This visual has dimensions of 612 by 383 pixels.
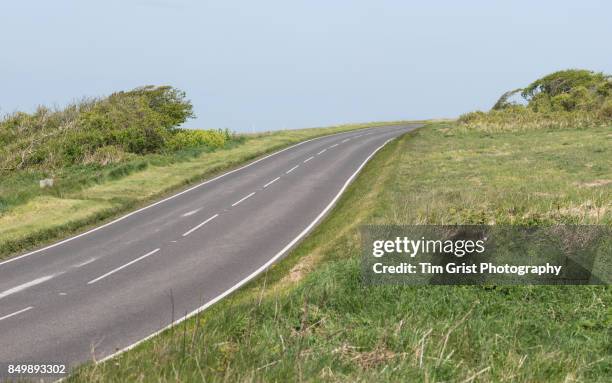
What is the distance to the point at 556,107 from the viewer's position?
56406mm

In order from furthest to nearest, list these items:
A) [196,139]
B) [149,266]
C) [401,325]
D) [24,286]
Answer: [196,139]
[149,266]
[24,286]
[401,325]

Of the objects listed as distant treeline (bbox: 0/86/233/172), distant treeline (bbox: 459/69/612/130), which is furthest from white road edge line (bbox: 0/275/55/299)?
distant treeline (bbox: 459/69/612/130)

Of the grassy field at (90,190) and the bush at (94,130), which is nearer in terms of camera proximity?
the grassy field at (90,190)

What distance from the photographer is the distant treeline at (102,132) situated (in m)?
36.5

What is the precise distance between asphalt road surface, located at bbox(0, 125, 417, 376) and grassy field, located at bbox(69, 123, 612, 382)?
2.44 feet

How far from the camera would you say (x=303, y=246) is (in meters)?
18.2

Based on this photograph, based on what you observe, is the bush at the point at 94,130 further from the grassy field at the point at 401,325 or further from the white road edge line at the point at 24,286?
the grassy field at the point at 401,325

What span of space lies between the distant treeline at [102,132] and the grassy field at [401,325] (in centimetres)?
2268

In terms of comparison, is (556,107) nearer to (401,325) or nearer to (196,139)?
(196,139)

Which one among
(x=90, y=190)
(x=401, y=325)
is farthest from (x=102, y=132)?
(x=401, y=325)

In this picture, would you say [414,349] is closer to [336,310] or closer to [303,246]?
[336,310]

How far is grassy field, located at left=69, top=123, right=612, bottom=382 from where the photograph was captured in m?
7.14

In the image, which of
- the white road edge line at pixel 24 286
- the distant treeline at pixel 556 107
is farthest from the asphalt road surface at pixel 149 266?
the distant treeline at pixel 556 107

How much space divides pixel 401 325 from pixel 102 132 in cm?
3391
